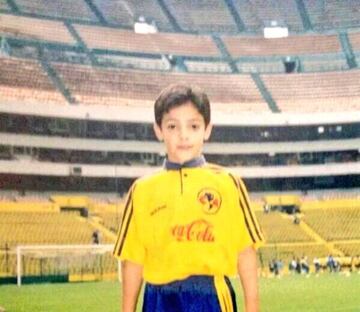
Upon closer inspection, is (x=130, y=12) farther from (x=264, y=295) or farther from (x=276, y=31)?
(x=264, y=295)

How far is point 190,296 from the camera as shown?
1606mm

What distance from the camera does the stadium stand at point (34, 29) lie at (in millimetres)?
3596

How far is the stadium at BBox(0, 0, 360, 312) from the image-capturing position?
11.5ft

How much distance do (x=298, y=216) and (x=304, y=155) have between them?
1.65 feet

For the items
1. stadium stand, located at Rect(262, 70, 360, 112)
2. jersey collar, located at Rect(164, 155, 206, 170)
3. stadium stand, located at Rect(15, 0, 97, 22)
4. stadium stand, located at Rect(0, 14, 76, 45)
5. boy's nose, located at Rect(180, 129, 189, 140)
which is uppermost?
stadium stand, located at Rect(15, 0, 97, 22)

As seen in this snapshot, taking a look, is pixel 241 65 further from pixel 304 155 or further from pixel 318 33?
pixel 304 155

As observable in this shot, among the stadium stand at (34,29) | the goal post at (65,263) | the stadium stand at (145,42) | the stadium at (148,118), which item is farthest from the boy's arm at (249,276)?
the stadium stand at (34,29)

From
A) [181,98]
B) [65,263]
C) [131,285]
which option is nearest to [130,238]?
[131,285]

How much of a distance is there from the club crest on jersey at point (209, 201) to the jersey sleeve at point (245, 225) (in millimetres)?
56

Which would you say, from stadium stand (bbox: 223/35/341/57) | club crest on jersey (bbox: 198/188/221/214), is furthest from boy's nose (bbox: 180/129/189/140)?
stadium stand (bbox: 223/35/341/57)

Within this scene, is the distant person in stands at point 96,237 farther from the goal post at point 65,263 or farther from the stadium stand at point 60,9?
the stadium stand at point 60,9

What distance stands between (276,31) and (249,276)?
103 inches

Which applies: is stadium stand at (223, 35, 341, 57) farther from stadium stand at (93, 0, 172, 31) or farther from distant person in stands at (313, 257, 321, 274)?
distant person in stands at (313, 257, 321, 274)

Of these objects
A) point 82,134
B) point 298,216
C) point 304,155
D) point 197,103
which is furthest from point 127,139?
point 197,103
